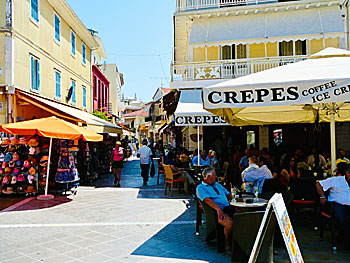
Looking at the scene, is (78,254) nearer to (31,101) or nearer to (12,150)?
(12,150)

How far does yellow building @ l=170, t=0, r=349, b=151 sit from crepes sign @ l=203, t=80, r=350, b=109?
10.1 metres

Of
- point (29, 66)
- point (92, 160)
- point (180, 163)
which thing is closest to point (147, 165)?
point (180, 163)

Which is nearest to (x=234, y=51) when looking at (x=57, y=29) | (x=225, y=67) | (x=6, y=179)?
(x=225, y=67)

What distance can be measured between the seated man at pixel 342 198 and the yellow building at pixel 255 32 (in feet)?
33.2

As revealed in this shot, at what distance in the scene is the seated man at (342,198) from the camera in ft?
16.7

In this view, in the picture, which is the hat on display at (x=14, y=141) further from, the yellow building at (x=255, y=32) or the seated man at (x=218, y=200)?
the yellow building at (x=255, y=32)

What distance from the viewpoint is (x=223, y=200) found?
536cm

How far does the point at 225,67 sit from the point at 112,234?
11.5 m

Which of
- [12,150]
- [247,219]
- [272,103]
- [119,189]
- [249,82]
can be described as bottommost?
[119,189]

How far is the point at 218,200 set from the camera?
532 cm

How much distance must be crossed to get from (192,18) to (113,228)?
12.7 m

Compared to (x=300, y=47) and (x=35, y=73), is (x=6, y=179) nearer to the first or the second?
(x=35, y=73)

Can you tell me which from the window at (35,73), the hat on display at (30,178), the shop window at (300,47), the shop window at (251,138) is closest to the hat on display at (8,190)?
the hat on display at (30,178)

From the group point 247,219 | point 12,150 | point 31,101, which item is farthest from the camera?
point 31,101
